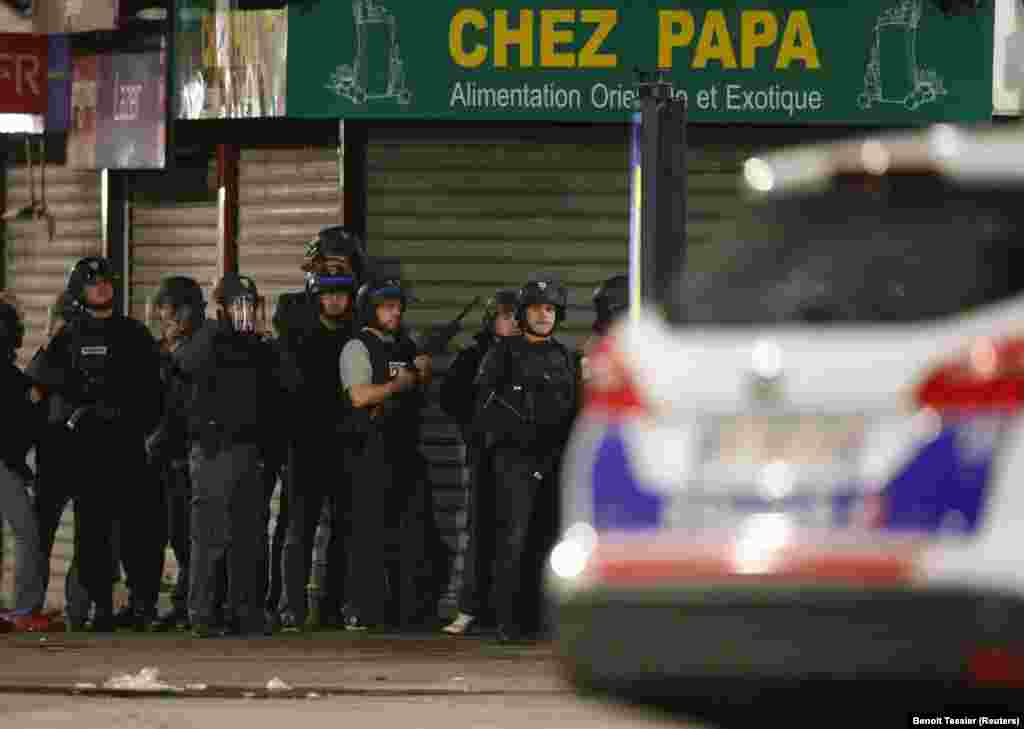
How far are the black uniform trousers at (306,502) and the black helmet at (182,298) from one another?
1.24 m

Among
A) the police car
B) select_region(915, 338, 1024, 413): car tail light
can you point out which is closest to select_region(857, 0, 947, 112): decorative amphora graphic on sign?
the police car

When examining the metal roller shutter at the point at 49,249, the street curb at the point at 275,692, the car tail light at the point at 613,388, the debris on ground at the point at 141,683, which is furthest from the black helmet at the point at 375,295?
the car tail light at the point at 613,388

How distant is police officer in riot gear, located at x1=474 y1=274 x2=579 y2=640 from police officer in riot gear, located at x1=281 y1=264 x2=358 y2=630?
101 cm

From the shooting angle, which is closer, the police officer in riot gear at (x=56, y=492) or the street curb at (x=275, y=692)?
the street curb at (x=275, y=692)

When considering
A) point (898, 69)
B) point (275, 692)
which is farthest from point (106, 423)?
point (898, 69)

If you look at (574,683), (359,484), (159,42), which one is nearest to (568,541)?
(574,683)

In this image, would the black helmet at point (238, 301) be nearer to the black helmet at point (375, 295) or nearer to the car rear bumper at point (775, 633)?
the black helmet at point (375, 295)

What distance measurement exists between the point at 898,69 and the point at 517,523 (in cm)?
398

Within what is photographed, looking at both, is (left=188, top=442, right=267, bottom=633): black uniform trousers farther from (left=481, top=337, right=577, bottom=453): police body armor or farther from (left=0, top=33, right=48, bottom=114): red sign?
(left=0, top=33, right=48, bottom=114): red sign

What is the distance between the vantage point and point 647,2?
18.4 meters

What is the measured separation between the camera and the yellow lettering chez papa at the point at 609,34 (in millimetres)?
18297

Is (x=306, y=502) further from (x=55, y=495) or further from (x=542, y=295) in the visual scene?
(x=542, y=295)

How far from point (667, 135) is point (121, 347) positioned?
4.67 metres

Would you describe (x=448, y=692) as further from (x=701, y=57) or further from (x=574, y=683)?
(x=574, y=683)
